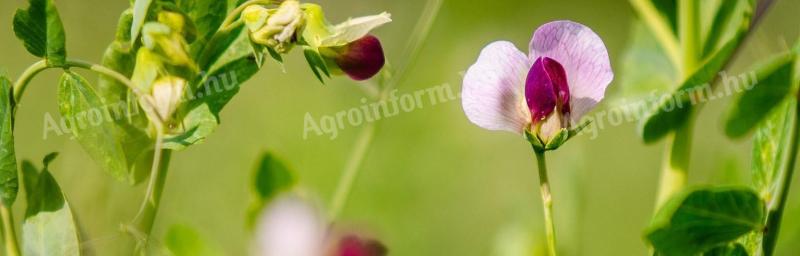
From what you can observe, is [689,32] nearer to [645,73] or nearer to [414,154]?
[645,73]

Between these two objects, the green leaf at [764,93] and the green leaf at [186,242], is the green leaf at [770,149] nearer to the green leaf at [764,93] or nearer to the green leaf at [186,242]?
the green leaf at [764,93]

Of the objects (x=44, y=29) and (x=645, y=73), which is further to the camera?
(x=645, y=73)

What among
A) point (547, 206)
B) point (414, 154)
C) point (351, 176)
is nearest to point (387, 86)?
point (351, 176)

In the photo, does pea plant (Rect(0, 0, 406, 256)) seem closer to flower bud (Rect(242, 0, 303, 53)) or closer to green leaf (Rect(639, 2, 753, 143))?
flower bud (Rect(242, 0, 303, 53))

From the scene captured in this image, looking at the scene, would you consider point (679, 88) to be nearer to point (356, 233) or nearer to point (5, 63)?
point (356, 233)

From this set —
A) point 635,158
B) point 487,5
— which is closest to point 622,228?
point 635,158

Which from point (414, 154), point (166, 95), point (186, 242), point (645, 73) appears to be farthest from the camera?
point (414, 154)
